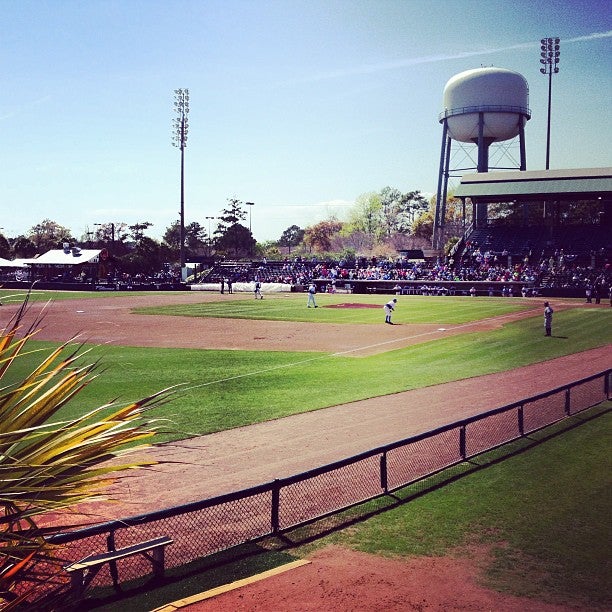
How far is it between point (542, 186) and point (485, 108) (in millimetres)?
18805

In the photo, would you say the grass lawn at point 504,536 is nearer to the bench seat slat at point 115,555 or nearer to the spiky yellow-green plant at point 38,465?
the bench seat slat at point 115,555

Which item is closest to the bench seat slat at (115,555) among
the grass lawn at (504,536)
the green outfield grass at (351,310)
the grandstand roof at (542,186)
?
the grass lawn at (504,536)

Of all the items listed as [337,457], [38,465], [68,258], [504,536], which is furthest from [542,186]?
[38,465]

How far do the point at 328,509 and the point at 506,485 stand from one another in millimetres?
3314

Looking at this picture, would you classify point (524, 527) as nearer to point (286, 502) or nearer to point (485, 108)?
point (286, 502)

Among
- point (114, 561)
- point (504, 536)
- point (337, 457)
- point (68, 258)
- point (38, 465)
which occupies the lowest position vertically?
point (504, 536)

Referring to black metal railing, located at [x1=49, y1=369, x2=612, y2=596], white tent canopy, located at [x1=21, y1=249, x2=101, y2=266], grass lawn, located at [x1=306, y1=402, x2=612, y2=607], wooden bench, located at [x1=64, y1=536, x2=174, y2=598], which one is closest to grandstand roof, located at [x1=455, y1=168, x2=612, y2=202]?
white tent canopy, located at [x1=21, y1=249, x2=101, y2=266]

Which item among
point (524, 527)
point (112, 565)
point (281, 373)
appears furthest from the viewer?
point (281, 373)

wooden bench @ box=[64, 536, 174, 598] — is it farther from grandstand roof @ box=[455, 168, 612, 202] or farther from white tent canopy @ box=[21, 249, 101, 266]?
white tent canopy @ box=[21, 249, 101, 266]

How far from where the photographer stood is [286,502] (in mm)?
10375

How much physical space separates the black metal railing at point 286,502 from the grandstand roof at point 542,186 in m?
57.6

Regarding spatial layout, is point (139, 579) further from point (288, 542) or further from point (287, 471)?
point (287, 471)

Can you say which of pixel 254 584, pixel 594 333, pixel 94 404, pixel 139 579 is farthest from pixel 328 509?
pixel 594 333

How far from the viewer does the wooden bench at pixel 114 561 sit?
6.89 m
